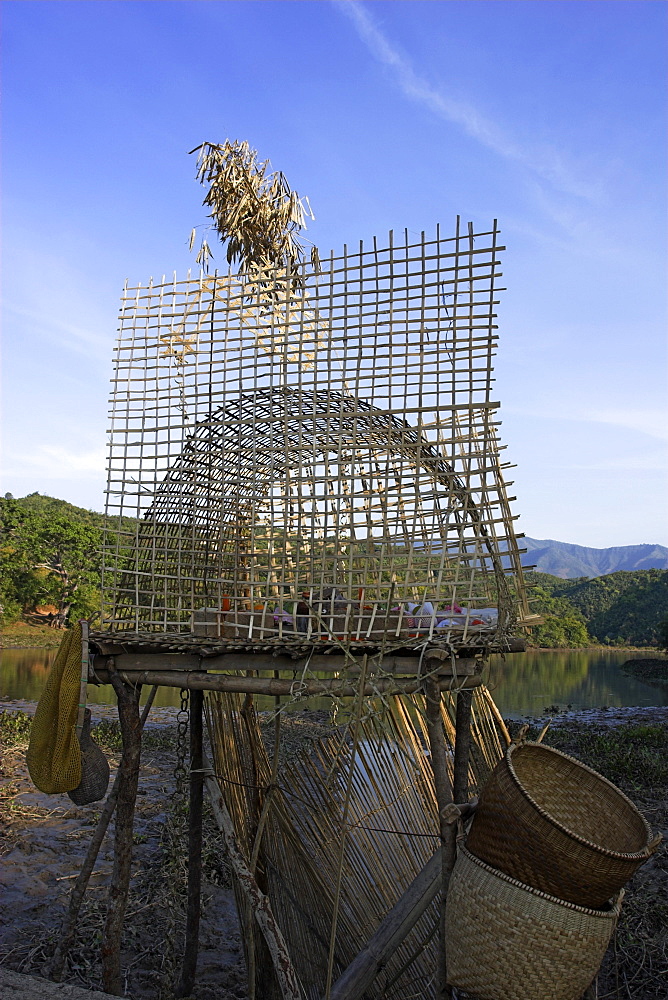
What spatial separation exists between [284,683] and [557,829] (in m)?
1.24

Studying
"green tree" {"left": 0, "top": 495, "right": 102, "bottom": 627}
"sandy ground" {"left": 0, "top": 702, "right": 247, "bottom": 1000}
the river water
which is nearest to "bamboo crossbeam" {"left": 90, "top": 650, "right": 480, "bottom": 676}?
"sandy ground" {"left": 0, "top": 702, "right": 247, "bottom": 1000}

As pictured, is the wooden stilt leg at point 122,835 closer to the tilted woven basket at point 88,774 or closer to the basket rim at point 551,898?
the tilted woven basket at point 88,774

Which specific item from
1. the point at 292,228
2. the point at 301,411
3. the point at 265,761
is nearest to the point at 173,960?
the point at 265,761

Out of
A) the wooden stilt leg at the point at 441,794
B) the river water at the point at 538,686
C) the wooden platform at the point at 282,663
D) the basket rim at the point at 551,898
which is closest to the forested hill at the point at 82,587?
the river water at the point at 538,686

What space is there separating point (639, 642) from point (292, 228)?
84.9ft

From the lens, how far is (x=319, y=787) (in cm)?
413

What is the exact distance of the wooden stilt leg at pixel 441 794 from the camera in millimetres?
2975

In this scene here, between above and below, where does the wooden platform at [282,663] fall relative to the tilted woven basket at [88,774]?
above

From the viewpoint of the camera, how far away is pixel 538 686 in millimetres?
19547

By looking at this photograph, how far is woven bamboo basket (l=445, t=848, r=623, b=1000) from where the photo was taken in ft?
8.31

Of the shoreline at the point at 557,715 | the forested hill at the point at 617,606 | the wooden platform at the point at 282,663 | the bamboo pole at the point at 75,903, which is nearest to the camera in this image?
the wooden platform at the point at 282,663

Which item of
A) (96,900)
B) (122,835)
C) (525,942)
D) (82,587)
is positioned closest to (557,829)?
(525,942)

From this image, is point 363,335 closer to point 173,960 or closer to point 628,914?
point 173,960

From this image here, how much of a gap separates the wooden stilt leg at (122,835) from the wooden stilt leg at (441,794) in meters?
1.39
